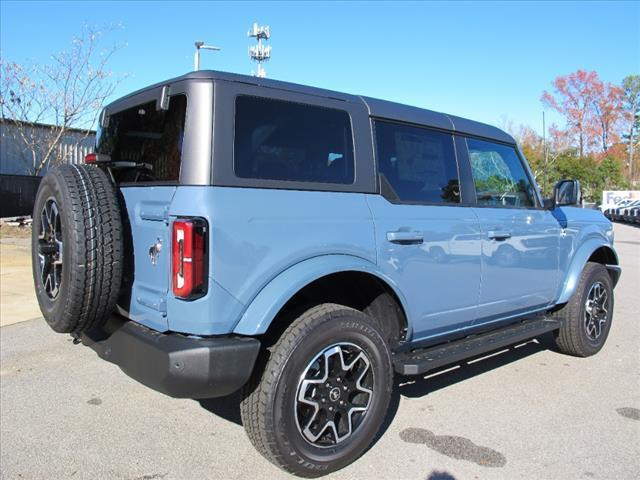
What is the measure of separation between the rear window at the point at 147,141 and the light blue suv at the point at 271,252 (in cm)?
1

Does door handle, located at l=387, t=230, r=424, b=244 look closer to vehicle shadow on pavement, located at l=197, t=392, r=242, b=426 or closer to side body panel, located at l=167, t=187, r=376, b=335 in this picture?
side body panel, located at l=167, t=187, r=376, b=335

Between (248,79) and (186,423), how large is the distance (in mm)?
2240

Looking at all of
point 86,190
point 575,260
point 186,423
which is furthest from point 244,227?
point 575,260

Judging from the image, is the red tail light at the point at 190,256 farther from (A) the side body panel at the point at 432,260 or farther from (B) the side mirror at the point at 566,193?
(B) the side mirror at the point at 566,193

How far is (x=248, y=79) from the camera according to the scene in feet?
9.56

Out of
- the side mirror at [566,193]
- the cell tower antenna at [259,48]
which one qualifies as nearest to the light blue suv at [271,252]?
the side mirror at [566,193]

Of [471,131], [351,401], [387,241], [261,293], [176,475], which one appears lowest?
[176,475]

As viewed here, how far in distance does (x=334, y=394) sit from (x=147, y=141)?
1793 millimetres

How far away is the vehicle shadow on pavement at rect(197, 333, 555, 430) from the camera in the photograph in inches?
152

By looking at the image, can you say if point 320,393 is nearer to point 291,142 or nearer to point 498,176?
point 291,142

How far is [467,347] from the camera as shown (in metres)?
3.84

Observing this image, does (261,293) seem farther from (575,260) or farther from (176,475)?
(575,260)

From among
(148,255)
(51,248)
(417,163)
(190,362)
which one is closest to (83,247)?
(148,255)

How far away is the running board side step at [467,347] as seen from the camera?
3400 mm
